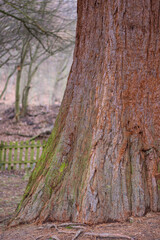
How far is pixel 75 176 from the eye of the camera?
314 cm

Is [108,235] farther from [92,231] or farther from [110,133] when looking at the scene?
[110,133]

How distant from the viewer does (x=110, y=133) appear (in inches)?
120

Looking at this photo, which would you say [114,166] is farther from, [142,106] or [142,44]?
[142,44]

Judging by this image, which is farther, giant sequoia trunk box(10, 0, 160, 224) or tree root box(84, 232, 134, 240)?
giant sequoia trunk box(10, 0, 160, 224)

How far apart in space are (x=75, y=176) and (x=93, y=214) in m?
0.51

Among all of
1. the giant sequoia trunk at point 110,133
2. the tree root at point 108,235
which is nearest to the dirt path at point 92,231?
the tree root at point 108,235

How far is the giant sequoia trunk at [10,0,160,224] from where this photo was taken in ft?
9.71

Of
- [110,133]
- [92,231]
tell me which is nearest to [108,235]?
[92,231]

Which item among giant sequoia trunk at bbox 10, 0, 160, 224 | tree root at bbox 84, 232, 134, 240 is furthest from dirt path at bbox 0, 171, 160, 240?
giant sequoia trunk at bbox 10, 0, 160, 224

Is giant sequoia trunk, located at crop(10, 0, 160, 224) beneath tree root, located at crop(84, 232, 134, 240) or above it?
above

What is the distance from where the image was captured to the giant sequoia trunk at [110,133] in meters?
2.96

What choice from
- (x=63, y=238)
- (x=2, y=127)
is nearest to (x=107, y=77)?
(x=63, y=238)

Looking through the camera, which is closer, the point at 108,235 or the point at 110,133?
the point at 108,235

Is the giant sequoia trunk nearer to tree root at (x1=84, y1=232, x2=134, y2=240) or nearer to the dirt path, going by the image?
the dirt path
